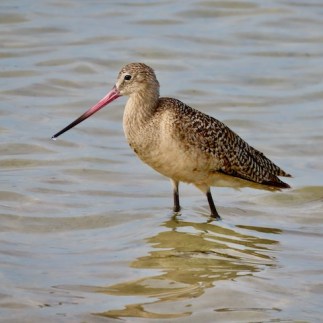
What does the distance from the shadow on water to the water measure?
0.05 ft

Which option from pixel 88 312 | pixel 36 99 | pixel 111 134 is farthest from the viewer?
pixel 36 99

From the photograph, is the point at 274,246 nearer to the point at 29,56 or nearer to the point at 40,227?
the point at 40,227

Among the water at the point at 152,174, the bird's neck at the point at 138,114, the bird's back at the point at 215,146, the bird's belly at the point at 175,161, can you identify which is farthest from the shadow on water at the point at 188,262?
the bird's neck at the point at 138,114

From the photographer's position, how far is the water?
6.88m

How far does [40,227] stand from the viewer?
8.45 m

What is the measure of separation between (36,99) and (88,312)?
6.01 m

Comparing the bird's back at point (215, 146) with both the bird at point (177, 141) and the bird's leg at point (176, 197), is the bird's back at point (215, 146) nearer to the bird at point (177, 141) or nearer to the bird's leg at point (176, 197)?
the bird at point (177, 141)

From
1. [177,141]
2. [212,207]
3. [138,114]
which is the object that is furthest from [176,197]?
[138,114]

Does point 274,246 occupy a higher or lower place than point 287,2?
lower

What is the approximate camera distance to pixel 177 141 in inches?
337

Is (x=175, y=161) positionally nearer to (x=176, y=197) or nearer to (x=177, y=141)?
(x=177, y=141)

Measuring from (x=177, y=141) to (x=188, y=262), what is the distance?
46.5 inches

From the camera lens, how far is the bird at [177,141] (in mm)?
8539

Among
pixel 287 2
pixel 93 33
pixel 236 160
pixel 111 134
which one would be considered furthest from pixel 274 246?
pixel 287 2
